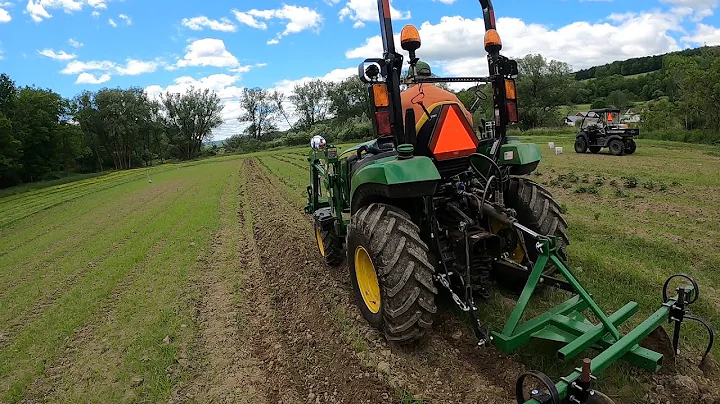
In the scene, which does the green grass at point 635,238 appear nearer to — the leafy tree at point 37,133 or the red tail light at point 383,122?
the red tail light at point 383,122

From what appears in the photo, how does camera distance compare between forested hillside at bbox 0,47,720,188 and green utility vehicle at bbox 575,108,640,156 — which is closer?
green utility vehicle at bbox 575,108,640,156

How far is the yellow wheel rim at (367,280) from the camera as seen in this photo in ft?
12.4

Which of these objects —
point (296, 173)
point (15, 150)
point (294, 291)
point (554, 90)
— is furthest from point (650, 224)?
point (554, 90)

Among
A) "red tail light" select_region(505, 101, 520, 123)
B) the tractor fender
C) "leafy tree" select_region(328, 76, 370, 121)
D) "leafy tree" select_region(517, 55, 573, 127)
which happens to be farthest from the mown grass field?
"leafy tree" select_region(328, 76, 370, 121)

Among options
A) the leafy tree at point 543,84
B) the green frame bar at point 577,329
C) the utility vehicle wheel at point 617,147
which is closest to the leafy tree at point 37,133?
the utility vehicle wheel at point 617,147

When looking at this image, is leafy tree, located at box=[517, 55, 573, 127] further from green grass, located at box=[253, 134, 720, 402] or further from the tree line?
the tree line

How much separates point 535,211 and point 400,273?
1479mm

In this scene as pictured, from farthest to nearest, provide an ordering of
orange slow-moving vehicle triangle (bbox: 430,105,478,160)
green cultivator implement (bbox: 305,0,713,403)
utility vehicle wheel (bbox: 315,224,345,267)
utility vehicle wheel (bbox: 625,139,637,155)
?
utility vehicle wheel (bbox: 625,139,637,155) < utility vehicle wheel (bbox: 315,224,345,267) < orange slow-moving vehicle triangle (bbox: 430,105,478,160) < green cultivator implement (bbox: 305,0,713,403)

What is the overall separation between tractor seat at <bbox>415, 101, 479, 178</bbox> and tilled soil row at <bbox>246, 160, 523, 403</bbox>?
1.35 metres

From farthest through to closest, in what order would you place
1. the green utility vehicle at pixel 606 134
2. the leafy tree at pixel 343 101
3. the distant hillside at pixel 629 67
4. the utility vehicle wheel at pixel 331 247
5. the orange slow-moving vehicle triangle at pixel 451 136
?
1. the distant hillside at pixel 629 67
2. the leafy tree at pixel 343 101
3. the green utility vehicle at pixel 606 134
4. the utility vehicle wheel at pixel 331 247
5. the orange slow-moving vehicle triangle at pixel 451 136

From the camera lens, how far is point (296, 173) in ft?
56.2

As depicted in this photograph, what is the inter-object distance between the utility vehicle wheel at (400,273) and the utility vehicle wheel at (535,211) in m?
1.17

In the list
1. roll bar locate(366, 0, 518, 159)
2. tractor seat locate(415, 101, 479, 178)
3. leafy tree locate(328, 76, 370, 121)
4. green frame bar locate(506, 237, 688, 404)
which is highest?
leafy tree locate(328, 76, 370, 121)

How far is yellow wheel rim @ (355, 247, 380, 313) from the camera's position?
3.79 metres
